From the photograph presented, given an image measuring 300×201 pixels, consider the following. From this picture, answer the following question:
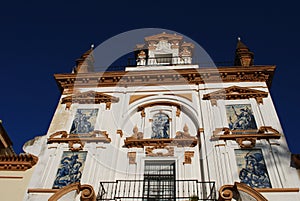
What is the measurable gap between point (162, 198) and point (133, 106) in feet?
17.6

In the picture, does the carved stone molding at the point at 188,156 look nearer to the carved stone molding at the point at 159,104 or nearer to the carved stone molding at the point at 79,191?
the carved stone molding at the point at 159,104

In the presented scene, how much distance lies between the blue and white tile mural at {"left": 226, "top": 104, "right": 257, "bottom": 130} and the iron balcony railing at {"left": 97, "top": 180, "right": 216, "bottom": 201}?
3233mm

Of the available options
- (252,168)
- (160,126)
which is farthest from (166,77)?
(252,168)

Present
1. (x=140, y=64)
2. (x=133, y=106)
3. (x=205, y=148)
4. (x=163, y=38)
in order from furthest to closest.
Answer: (x=163, y=38)
(x=140, y=64)
(x=133, y=106)
(x=205, y=148)

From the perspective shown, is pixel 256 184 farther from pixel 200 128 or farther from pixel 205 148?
pixel 200 128

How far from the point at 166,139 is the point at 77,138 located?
12.2 feet

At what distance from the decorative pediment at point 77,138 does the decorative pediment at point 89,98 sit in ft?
6.45

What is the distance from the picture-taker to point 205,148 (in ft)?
42.4

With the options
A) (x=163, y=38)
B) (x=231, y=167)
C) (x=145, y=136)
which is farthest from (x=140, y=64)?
(x=231, y=167)

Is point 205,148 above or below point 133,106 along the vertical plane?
below

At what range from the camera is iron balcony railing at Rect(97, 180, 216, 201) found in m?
11.2

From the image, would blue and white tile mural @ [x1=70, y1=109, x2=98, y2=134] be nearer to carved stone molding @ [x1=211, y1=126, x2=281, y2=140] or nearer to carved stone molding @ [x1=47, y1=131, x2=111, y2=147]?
carved stone molding @ [x1=47, y1=131, x2=111, y2=147]

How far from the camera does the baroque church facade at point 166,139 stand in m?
11.6

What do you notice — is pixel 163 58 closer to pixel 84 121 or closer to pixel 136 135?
pixel 136 135
